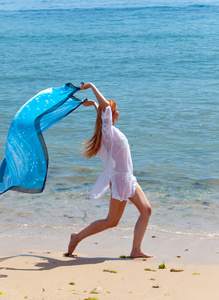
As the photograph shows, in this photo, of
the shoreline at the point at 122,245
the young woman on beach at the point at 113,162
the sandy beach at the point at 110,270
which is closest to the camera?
the sandy beach at the point at 110,270

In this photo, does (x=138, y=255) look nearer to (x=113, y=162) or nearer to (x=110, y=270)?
(x=110, y=270)

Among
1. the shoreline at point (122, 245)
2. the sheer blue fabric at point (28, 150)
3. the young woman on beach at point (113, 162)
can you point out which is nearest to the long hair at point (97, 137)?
the young woman on beach at point (113, 162)

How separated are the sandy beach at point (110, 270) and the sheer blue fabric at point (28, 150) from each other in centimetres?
75

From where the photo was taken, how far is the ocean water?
22.5 ft

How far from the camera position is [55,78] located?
18.9 meters

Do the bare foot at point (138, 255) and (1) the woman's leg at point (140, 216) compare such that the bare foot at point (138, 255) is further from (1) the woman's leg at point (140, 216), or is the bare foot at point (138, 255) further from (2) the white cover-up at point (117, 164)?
(2) the white cover-up at point (117, 164)

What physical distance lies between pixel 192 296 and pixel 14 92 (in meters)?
13.1

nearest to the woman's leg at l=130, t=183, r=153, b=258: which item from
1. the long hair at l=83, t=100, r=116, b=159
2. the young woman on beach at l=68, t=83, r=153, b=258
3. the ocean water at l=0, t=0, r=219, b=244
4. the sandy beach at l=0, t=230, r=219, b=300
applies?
the young woman on beach at l=68, t=83, r=153, b=258

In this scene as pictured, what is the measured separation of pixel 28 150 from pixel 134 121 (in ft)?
25.5

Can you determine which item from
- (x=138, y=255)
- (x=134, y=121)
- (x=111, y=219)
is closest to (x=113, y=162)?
(x=111, y=219)

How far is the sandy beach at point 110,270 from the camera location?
4.00 metres

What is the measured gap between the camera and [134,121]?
12.6 meters

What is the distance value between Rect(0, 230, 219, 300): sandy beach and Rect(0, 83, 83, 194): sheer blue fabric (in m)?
0.75

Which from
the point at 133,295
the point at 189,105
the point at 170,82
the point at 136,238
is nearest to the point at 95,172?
the point at 136,238
